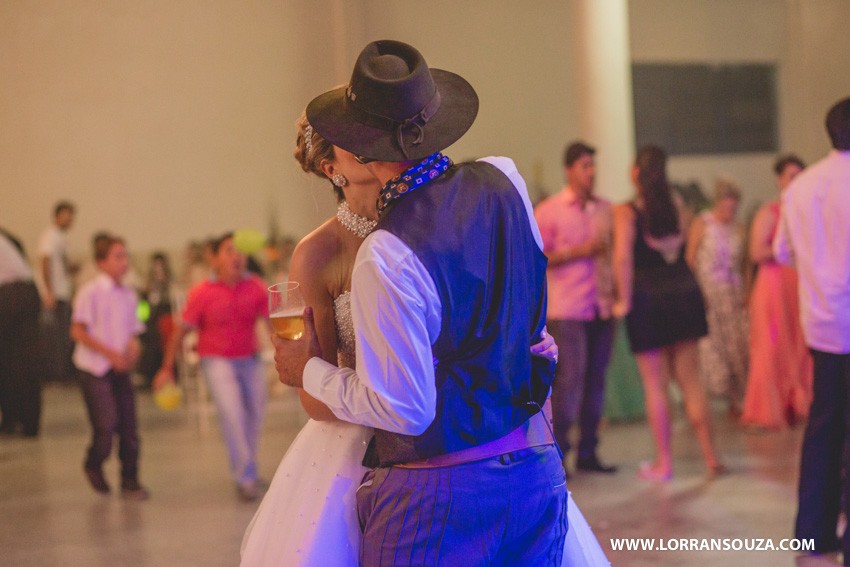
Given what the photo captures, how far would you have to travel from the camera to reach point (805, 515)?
3766 millimetres

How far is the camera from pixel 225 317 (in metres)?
5.45

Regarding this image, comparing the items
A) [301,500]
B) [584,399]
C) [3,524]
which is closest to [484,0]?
[584,399]

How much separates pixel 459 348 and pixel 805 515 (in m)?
2.49

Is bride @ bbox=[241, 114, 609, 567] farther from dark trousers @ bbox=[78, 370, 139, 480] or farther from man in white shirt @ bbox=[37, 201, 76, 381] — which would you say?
man in white shirt @ bbox=[37, 201, 76, 381]

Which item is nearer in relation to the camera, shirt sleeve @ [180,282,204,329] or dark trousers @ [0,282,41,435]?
shirt sleeve @ [180,282,204,329]

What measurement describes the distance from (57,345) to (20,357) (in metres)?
2.76

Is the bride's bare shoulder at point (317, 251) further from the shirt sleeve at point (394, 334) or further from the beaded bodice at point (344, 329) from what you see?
the shirt sleeve at point (394, 334)

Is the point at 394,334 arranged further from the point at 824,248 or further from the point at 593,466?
the point at 593,466

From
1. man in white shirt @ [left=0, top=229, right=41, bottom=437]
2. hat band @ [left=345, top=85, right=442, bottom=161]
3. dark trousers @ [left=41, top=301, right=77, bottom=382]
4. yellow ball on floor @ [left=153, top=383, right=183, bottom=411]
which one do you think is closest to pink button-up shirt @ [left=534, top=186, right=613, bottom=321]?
yellow ball on floor @ [left=153, top=383, right=183, bottom=411]

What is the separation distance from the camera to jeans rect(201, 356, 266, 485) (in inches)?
210

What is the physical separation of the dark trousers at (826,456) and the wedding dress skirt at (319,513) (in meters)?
1.73

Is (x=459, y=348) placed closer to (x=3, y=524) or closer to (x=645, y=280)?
(x=645, y=280)

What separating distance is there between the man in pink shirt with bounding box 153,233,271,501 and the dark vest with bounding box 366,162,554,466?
363 centimetres

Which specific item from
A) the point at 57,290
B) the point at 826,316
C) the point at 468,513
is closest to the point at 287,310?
the point at 468,513
